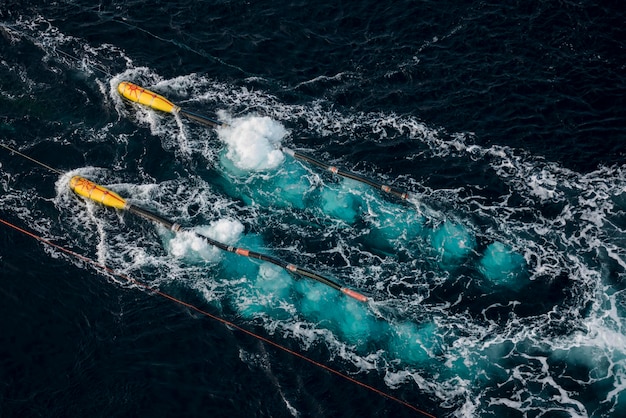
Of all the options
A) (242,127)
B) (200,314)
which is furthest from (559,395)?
(242,127)

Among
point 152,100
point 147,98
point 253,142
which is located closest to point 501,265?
point 253,142

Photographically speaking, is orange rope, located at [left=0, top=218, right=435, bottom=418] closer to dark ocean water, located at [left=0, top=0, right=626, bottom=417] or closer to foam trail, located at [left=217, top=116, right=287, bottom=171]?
dark ocean water, located at [left=0, top=0, right=626, bottom=417]

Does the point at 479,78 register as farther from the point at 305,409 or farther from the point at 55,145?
the point at 55,145

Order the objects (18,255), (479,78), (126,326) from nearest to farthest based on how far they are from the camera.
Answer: (126,326) < (18,255) < (479,78)

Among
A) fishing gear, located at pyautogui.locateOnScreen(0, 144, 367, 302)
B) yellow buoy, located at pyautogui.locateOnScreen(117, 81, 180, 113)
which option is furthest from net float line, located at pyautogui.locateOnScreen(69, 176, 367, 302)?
yellow buoy, located at pyautogui.locateOnScreen(117, 81, 180, 113)

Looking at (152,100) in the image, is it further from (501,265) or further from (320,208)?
(501,265)

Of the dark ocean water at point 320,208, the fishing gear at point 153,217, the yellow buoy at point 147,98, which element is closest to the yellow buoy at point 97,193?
the fishing gear at point 153,217
